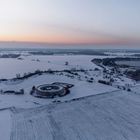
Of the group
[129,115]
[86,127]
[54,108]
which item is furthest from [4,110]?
[129,115]

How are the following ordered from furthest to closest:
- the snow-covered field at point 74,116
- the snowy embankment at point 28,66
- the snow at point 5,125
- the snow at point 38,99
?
the snowy embankment at point 28,66, the snow at point 38,99, the snow-covered field at point 74,116, the snow at point 5,125

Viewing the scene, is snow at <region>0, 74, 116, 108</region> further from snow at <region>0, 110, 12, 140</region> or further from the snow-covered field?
snow at <region>0, 110, 12, 140</region>

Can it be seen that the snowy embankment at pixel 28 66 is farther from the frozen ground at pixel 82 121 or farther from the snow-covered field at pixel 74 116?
the frozen ground at pixel 82 121

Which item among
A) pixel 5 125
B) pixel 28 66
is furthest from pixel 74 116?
pixel 28 66

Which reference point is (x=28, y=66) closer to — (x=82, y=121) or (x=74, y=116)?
(x=74, y=116)

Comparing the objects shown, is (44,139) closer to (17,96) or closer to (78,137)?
(78,137)

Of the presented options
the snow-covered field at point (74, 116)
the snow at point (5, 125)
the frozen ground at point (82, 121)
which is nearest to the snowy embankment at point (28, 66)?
the snow-covered field at point (74, 116)

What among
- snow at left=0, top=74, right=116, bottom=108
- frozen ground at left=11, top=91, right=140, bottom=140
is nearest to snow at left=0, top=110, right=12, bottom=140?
frozen ground at left=11, top=91, right=140, bottom=140
